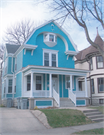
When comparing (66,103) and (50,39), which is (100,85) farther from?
(50,39)

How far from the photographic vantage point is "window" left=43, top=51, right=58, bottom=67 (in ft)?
62.7

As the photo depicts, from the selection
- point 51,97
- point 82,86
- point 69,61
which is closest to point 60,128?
point 51,97

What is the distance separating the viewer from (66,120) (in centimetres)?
1019

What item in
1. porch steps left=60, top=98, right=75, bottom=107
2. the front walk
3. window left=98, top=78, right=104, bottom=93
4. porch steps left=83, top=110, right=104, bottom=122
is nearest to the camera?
the front walk

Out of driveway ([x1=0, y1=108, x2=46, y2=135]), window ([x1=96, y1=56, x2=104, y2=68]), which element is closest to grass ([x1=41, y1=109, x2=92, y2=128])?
driveway ([x1=0, y1=108, x2=46, y2=135])

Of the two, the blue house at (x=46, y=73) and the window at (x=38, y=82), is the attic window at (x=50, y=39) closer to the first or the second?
the blue house at (x=46, y=73)

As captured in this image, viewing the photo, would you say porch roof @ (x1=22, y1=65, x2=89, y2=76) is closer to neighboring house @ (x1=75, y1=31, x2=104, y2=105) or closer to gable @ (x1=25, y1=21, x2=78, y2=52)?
neighboring house @ (x1=75, y1=31, x2=104, y2=105)

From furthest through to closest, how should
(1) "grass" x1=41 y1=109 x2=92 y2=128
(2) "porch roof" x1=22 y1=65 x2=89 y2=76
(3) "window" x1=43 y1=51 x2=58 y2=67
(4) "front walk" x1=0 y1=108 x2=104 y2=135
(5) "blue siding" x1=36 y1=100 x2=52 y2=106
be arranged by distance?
1. (3) "window" x1=43 y1=51 x2=58 y2=67
2. (2) "porch roof" x1=22 y1=65 x2=89 y2=76
3. (5) "blue siding" x1=36 y1=100 x2=52 y2=106
4. (1) "grass" x1=41 y1=109 x2=92 y2=128
5. (4) "front walk" x1=0 y1=108 x2=104 y2=135

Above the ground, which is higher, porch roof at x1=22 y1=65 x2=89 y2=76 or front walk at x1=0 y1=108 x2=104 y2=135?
porch roof at x1=22 y1=65 x2=89 y2=76

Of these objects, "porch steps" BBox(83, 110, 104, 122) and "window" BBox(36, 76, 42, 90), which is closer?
"porch steps" BBox(83, 110, 104, 122)

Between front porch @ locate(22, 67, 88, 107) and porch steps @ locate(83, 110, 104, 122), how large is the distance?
3.87 m

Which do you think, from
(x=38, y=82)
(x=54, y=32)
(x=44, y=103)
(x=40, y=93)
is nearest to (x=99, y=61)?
(x=54, y=32)

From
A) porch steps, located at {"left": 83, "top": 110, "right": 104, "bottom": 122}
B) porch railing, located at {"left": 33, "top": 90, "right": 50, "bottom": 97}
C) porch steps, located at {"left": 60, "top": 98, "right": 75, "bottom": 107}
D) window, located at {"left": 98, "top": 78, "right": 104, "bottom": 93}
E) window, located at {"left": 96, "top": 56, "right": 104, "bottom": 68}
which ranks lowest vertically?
porch steps, located at {"left": 83, "top": 110, "right": 104, "bottom": 122}

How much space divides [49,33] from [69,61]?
415cm
